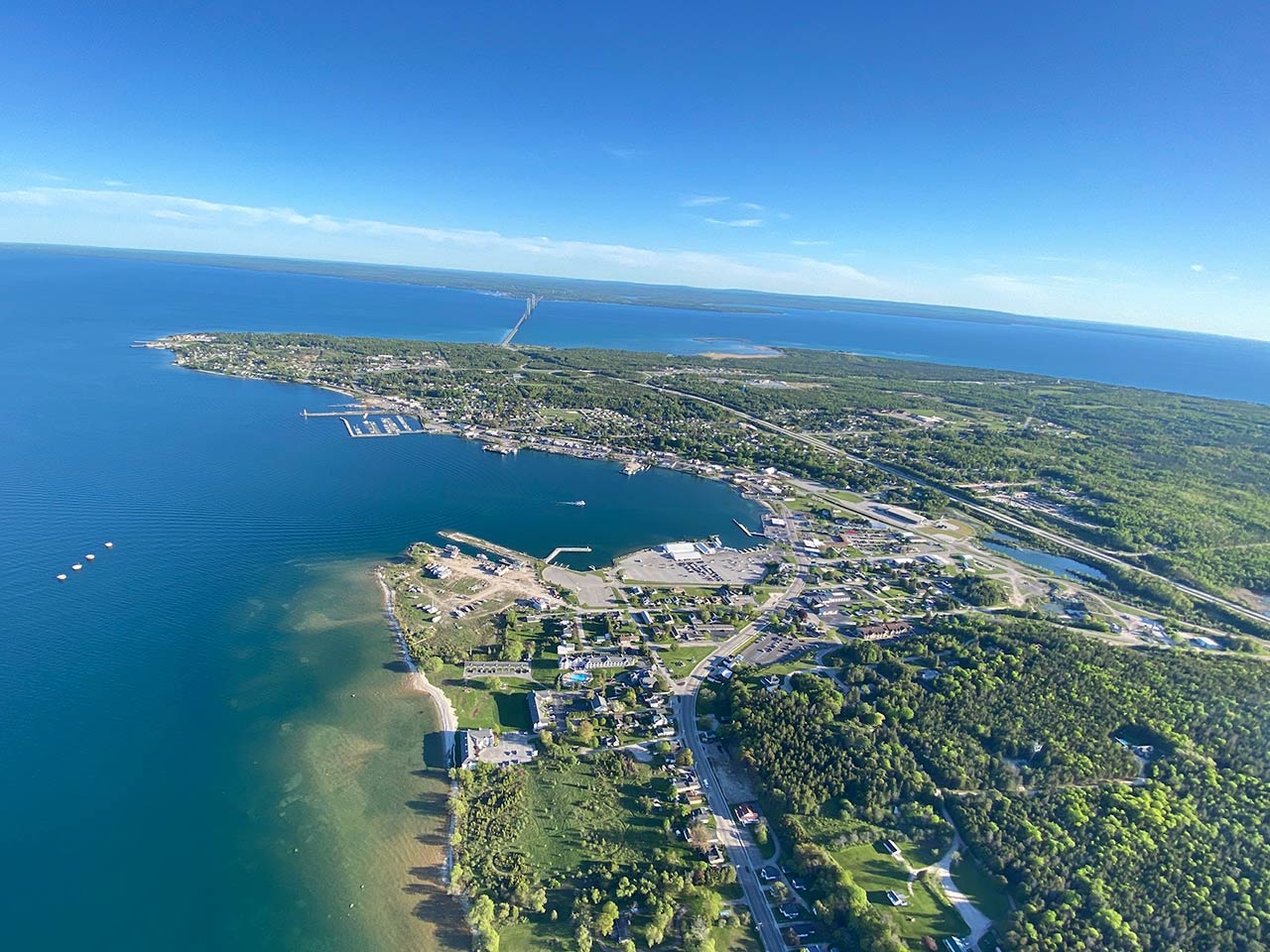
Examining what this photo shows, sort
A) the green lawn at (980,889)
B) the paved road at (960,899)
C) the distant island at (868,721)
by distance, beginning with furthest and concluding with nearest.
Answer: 1. the green lawn at (980,889)
2. the distant island at (868,721)
3. the paved road at (960,899)

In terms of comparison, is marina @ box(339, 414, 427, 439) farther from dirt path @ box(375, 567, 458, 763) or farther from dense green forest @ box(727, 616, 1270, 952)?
dense green forest @ box(727, 616, 1270, 952)

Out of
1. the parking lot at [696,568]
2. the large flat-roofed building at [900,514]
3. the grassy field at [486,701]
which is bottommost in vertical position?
the grassy field at [486,701]

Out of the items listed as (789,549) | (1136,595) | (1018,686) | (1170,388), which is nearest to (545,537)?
(789,549)

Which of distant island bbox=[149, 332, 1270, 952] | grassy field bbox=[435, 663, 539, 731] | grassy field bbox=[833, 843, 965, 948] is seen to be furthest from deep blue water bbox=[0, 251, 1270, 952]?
grassy field bbox=[833, 843, 965, 948]

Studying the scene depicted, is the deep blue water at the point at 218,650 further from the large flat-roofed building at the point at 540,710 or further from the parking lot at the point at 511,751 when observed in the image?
the large flat-roofed building at the point at 540,710

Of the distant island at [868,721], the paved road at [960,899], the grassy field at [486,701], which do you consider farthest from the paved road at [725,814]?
the grassy field at [486,701]

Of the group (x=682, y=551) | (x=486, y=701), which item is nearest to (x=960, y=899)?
(x=486, y=701)
